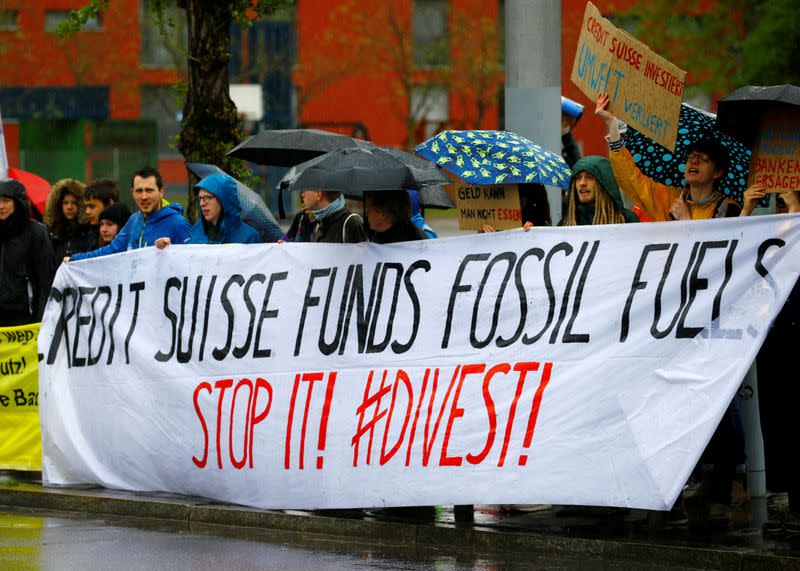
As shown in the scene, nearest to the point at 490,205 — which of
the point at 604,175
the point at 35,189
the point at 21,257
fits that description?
the point at 604,175

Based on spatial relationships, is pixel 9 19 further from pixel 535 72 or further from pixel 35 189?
pixel 535 72

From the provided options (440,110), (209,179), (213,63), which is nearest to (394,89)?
(440,110)

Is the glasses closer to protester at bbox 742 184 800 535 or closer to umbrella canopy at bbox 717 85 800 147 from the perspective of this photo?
umbrella canopy at bbox 717 85 800 147

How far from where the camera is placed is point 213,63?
13656 mm

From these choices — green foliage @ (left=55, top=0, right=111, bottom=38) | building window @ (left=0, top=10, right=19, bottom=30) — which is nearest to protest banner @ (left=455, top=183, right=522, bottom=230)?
green foliage @ (left=55, top=0, right=111, bottom=38)

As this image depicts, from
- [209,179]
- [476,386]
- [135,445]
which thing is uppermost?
[209,179]

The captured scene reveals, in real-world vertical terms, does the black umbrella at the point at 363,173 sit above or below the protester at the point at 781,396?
above

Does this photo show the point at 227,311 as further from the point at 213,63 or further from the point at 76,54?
the point at 76,54

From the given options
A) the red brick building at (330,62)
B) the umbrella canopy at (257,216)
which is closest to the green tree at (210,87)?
the umbrella canopy at (257,216)

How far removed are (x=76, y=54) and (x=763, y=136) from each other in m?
42.8

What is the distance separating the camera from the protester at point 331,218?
30.8ft

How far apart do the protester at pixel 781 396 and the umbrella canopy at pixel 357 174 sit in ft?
6.22

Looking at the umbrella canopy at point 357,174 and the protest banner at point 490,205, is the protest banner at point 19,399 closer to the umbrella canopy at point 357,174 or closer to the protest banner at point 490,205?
the umbrella canopy at point 357,174

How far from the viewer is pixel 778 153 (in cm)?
794
